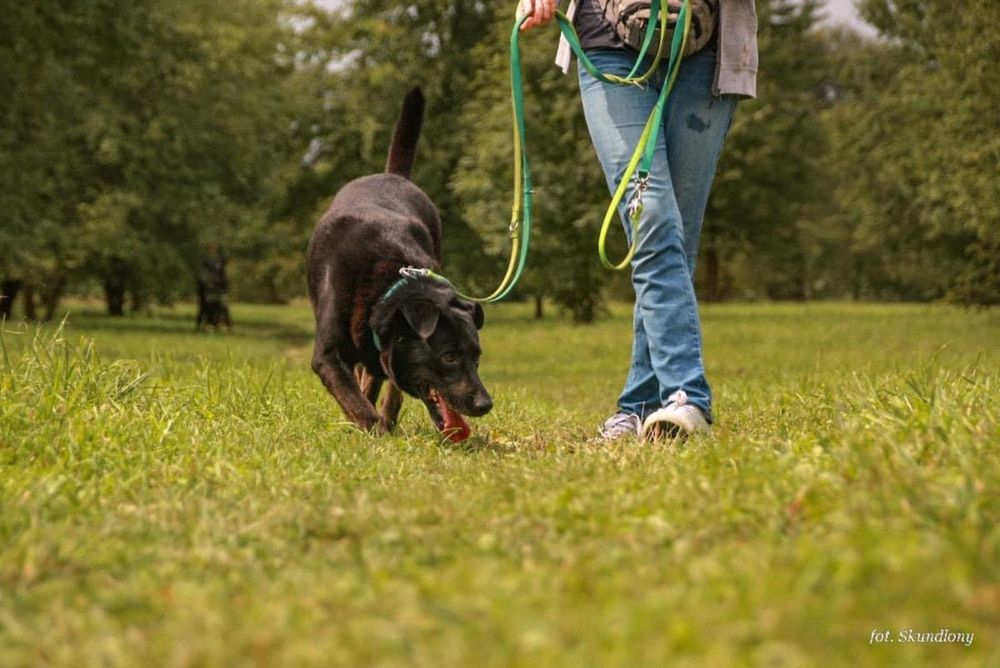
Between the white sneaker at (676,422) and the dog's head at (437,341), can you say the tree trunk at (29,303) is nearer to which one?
the dog's head at (437,341)

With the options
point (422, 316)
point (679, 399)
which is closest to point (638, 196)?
point (679, 399)

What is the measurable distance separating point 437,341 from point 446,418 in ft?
1.28

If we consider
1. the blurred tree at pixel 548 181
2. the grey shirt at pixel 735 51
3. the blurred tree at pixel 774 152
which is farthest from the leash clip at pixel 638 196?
the blurred tree at pixel 774 152

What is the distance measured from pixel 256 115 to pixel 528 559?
24.5m

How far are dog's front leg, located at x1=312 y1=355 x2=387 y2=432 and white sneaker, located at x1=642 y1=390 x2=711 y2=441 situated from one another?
4.89 feet

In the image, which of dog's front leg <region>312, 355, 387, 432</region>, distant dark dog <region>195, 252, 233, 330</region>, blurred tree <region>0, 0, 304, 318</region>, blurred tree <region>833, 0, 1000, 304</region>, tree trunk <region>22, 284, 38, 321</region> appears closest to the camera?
dog's front leg <region>312, 355, 387, 432</region>

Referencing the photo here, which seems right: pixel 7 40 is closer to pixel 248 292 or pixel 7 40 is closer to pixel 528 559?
pixel 528 559

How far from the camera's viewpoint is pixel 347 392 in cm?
546

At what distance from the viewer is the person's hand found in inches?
181

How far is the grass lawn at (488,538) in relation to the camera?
1.86m

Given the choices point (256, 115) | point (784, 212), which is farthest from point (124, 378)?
point (784, 212)

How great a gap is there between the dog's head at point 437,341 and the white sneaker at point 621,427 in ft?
2.03

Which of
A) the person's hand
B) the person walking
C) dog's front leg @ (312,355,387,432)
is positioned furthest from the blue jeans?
dog's front leg @ (312,355,387,432)

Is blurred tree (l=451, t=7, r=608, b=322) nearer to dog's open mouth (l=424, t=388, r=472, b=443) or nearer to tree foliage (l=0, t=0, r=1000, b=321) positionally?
tree foliage (l=0, t=0, r=1000, b=321)
